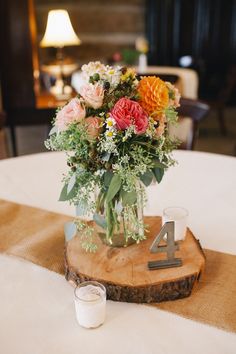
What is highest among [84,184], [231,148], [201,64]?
[84,184]

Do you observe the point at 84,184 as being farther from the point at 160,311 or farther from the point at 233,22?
the point at 233,22

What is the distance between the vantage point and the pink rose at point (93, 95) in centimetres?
88

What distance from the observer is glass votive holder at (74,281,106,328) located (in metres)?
0.81

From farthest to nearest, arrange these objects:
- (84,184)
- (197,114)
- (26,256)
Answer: (197,114) → (26,256) → (84,184)

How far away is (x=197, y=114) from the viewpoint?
82.5 inches

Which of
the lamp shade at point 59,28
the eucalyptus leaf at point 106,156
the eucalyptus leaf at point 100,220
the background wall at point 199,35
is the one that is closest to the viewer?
the eucalyptus leaf at point 106,156

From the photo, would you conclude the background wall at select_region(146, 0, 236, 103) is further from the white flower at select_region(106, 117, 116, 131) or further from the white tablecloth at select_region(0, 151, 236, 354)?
the white flower at select_region(106, 117, 116, 131)

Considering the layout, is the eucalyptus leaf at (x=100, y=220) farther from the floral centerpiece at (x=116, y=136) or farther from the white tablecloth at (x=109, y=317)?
the white tablecloth at (x=109, y=317)

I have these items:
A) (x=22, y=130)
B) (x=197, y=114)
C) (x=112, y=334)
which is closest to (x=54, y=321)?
(x=112, y=334)

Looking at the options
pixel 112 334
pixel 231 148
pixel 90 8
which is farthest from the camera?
pixel 90 8

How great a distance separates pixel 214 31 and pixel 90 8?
1766mm

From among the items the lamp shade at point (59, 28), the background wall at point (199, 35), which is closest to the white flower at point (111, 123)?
the lamp shade at point (59, 28)

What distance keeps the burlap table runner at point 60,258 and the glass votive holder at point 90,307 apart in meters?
0.13

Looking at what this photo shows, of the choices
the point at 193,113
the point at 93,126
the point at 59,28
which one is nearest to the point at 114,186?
the point at 93,126
